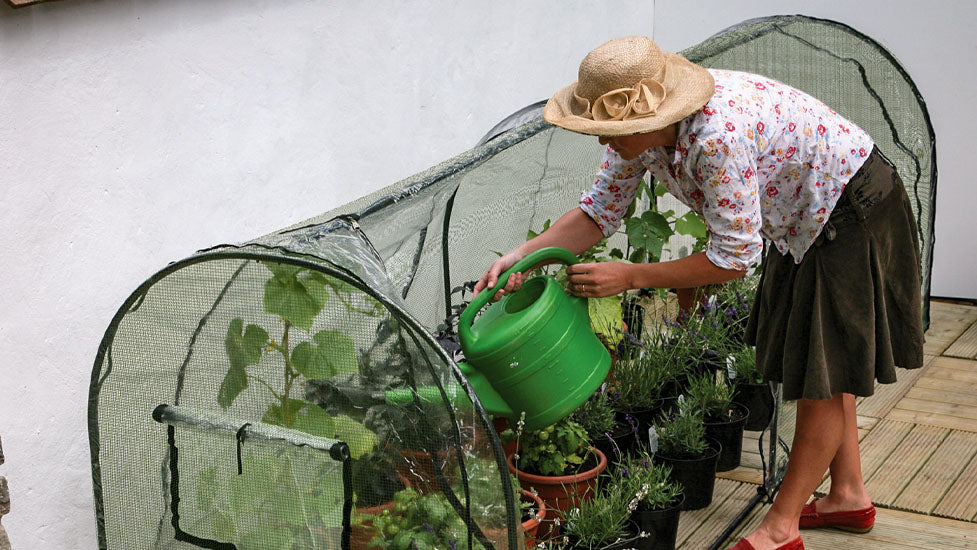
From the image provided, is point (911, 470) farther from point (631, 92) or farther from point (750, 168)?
point (631, 92)

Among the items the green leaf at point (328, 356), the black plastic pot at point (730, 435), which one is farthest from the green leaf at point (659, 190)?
the green leaf at point (328, 356)

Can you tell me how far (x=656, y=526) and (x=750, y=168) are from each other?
892 millimetres

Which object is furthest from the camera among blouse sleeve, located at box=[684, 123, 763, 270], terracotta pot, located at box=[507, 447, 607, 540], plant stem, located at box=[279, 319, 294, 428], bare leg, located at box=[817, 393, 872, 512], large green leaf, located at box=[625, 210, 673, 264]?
large green leaf, located at box=[625, 210, 673, 264]

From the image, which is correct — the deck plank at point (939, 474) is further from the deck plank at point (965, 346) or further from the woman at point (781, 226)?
the deck plank at point (965, 346)

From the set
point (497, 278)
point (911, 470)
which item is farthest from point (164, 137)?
point (911, 470)

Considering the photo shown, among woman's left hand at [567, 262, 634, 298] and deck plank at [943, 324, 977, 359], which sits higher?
woman's left hand at [567, 262, 634, 298]

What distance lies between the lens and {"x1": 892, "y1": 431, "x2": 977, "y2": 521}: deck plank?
2836 mm

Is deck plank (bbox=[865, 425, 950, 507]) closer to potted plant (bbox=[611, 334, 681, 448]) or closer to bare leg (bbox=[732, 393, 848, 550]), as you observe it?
bare leg (bbox=[732, 393, 848, 550])

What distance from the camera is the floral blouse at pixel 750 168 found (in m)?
1.97

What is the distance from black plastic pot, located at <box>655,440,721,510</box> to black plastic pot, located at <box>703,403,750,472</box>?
0.13 metres

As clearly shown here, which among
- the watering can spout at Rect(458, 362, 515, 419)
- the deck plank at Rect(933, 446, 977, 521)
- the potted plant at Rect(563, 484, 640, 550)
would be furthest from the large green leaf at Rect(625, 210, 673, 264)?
the watering can spout at Rect(458, 362, 515, 419)

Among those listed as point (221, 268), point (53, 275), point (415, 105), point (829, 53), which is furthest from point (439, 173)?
point (829, 53)

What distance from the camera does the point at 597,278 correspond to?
201 cm

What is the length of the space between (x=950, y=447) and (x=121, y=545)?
247 cm
